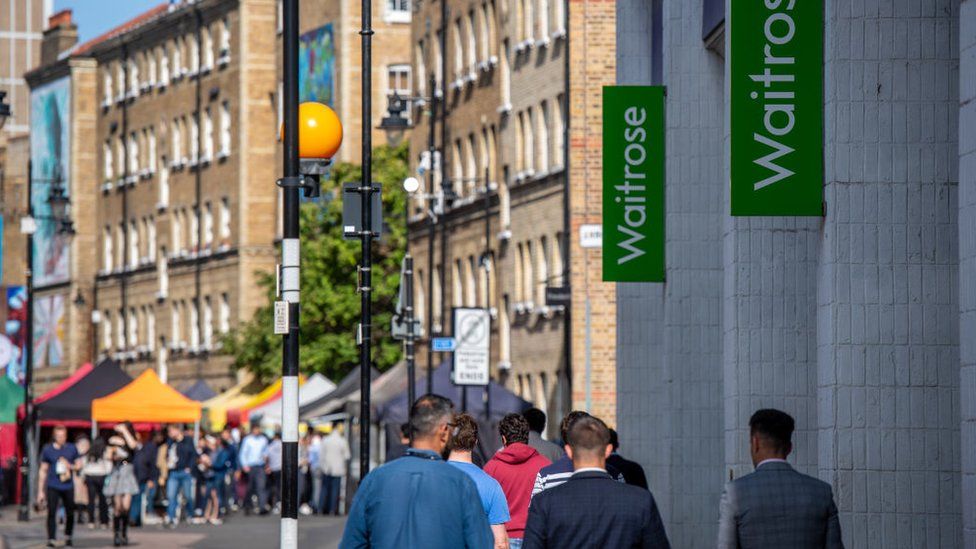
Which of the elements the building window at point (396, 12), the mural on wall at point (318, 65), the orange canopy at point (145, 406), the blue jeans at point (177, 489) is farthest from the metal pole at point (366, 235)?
the mural on wall at point (318, 65)

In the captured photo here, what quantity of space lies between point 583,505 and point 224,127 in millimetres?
88474

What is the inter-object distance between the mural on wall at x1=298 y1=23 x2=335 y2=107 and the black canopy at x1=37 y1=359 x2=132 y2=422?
115 feet

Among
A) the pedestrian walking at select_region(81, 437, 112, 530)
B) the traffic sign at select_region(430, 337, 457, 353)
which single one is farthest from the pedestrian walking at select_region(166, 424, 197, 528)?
the traffic sign at select_region(430, 337, 457, 353)

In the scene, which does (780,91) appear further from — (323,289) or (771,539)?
(323,289)

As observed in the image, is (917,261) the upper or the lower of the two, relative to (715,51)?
lower

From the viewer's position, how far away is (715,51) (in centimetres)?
2558

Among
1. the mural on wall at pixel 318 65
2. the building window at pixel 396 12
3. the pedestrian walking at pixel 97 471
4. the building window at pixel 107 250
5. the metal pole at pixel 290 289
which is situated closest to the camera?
the metal pole at pixel 290 289

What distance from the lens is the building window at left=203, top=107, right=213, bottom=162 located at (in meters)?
99.8

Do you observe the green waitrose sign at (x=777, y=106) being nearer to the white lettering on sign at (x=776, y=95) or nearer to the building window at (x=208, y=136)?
the white lettering on sign at (x=776, y=95)

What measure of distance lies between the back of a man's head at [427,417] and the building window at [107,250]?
10090 cm

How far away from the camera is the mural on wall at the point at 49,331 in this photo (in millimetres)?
116562

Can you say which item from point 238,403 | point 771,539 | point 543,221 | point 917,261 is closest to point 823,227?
point 917,261

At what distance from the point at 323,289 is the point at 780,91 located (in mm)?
62782

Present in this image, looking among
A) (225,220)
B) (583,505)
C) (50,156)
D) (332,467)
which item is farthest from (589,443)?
(50,156)
